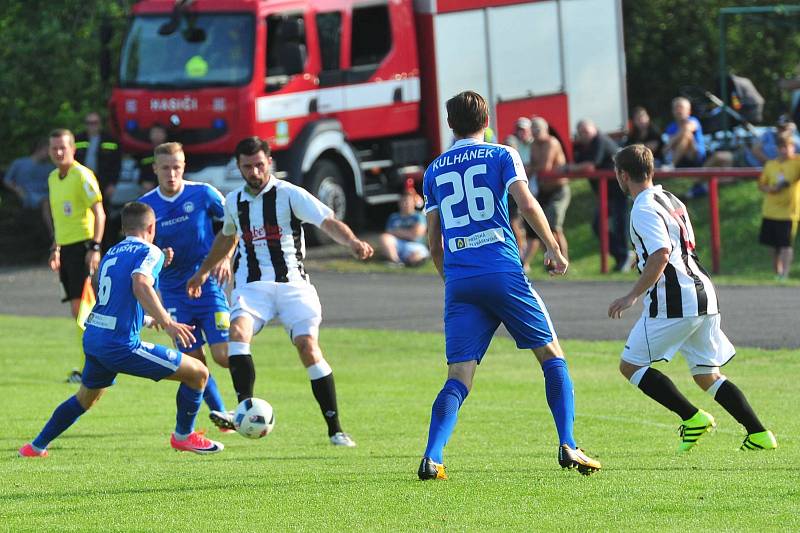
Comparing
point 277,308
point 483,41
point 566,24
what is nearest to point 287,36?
point 483,41

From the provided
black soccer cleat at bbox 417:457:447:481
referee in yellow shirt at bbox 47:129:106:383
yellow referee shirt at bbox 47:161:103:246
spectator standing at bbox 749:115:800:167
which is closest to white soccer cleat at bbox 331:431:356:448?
black soccer cleat at bbox 417:457:447:481

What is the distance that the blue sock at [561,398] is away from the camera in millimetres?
7723

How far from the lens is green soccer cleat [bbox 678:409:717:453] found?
8.73 metres

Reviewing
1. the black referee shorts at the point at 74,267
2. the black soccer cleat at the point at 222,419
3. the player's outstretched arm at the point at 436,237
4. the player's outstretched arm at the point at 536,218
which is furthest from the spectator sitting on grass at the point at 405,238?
the player's outstretched arm at the point at 536,218

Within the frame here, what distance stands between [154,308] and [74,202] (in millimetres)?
4681

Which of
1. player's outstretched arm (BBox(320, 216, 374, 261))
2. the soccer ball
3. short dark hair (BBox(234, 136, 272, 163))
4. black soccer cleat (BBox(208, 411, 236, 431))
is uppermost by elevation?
short dark hair (BBox(234, 136, 272, 163))

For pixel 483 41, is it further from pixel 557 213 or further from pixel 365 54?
pixel 557 213

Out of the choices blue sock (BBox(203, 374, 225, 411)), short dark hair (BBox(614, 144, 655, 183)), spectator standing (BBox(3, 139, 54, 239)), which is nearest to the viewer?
short dark hair (BBox(614, 144, 655, 183))

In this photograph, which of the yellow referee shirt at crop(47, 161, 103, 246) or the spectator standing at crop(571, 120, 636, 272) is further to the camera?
the spectator standing at crop(571, 120, 636, 272)

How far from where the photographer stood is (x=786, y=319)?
16.0m

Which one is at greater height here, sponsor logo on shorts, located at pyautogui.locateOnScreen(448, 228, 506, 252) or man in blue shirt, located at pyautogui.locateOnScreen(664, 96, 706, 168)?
sponsor logo on shorts, located at pyautogui.locateOnScreen(448, 228, 506, 252)

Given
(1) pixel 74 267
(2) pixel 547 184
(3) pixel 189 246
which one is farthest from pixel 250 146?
(2) pixel 547 184

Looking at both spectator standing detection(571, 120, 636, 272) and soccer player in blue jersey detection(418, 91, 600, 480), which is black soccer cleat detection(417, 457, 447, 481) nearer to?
soccer player in blue jersey detection(418, 91, 600, 480)

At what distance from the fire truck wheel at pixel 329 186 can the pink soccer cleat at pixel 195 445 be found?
12694 millimetres
